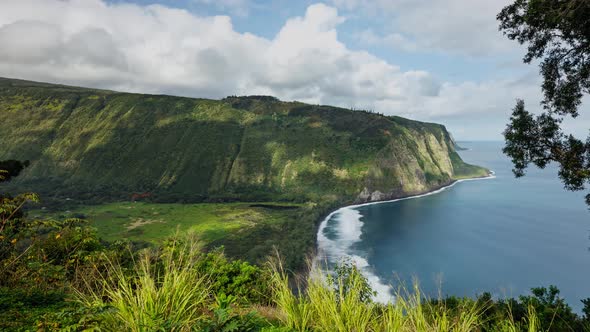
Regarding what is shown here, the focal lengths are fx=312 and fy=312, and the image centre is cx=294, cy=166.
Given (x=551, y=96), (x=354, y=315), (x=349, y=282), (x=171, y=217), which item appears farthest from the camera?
(x=171, y=217)

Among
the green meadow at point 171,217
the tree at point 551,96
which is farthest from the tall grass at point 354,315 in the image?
the green meadow at point 171,217

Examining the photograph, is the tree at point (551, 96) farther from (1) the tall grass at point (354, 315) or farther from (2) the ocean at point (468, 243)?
(2) the ocean at point (468, 243)

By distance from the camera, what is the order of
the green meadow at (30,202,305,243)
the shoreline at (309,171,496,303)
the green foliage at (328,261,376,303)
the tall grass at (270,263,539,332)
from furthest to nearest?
the green meadow at (30,202,305,243), the shoreline at (309,171,496,303), the green foliage at (328,261,376,303), the tall grass at (270,263,539,332)

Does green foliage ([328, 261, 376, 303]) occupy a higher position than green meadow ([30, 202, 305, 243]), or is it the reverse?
green foliage ([328, 261, 376, 303])

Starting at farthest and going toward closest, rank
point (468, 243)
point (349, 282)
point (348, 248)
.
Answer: point (468, 243), point (348, 248), point (349, 282)

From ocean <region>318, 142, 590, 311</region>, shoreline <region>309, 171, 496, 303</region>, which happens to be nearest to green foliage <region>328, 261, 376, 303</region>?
ocean <region>318, 142, 590, 311</region>

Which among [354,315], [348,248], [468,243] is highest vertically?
[354,315]

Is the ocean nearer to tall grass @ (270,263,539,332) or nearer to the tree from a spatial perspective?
the tree

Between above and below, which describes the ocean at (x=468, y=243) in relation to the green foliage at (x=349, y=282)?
below

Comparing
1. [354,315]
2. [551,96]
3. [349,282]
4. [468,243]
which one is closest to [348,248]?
[468,243]

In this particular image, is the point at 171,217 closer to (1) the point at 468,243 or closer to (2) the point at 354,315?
(1) the point at 468,243

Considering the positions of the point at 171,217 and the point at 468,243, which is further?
the point at 171,217
